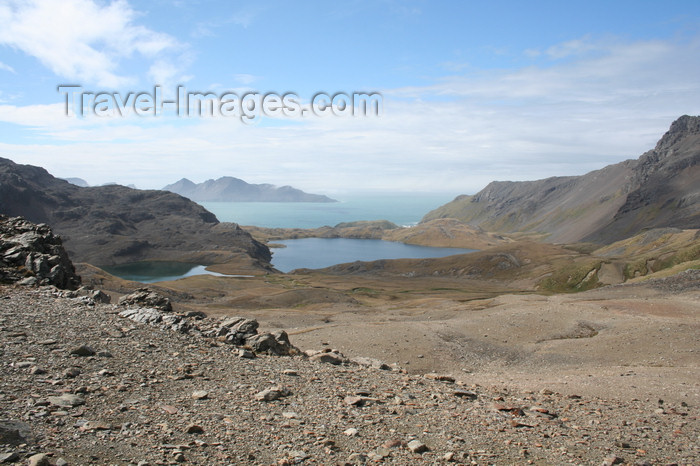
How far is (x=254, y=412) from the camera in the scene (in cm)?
1224

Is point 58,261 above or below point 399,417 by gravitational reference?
above

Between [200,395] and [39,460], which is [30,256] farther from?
[39,460]

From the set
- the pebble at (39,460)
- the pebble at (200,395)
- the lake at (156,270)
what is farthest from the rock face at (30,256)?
the lake at (156,270)

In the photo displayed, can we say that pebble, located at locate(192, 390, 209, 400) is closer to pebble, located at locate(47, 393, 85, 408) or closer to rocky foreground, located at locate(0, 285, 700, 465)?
rocky foreground, located at locate(0, 285, 700, 465)

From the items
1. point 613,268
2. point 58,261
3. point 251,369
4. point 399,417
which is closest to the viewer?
point 399,417

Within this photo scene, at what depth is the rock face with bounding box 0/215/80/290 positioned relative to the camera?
2496cm

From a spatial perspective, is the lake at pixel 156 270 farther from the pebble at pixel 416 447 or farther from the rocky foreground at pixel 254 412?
the pebble at pixel 416 447

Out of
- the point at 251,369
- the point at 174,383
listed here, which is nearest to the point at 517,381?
the point at 251,369

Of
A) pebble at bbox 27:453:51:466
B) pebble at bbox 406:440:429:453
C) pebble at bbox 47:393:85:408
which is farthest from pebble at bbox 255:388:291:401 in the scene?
pebble at bbox 27:453:51:466

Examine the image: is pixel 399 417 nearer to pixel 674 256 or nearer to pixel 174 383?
pixel 174 383

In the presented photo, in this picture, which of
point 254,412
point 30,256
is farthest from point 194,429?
point 30,256

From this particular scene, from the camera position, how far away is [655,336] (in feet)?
101

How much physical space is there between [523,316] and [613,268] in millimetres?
102474

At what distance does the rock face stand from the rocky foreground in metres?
7.23
